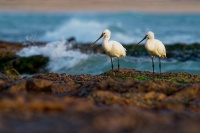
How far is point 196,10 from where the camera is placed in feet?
308

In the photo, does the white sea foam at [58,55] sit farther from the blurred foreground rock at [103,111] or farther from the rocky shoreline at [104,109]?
the blurred foreground rock at [103,111]

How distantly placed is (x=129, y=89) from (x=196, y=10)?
8575 centimetres

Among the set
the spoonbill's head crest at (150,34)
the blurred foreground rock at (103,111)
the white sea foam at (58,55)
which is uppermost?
the spoonbill's head crest at (150,34)

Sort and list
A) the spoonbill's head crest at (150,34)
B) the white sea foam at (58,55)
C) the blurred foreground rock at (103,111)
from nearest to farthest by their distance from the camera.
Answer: the blurred foreground rock at (103,111) → the spoonbill's head crest at (150,34) → the white sea foam at (58,55)

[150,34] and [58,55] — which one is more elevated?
[150,34]

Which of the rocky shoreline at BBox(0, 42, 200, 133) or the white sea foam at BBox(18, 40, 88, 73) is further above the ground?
the rocky shoreline at BBox(0, 42, 200, 133)

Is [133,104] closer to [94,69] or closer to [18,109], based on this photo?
[18,109]

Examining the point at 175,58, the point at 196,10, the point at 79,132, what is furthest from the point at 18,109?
the point at 196,10

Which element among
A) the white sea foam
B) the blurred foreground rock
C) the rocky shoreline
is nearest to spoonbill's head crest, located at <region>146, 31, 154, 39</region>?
the rocky shoreline

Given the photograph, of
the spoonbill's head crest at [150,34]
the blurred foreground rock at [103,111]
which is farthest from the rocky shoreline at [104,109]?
the spoonbill's head crest at [150,34]

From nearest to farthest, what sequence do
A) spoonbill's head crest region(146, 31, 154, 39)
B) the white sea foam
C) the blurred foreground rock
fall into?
1. the blurred foreground rock
2. spoonbill's head crest region(146, 31, 154, 39)
3. the white sea foam

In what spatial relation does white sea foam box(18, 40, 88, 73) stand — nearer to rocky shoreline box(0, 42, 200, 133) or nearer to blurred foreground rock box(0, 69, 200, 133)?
rocky shoreline box(0, 42, 200, 133)

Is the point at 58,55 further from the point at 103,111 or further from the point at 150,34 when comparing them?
the point at 103,111

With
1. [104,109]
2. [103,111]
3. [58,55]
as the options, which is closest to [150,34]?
[104,109]
